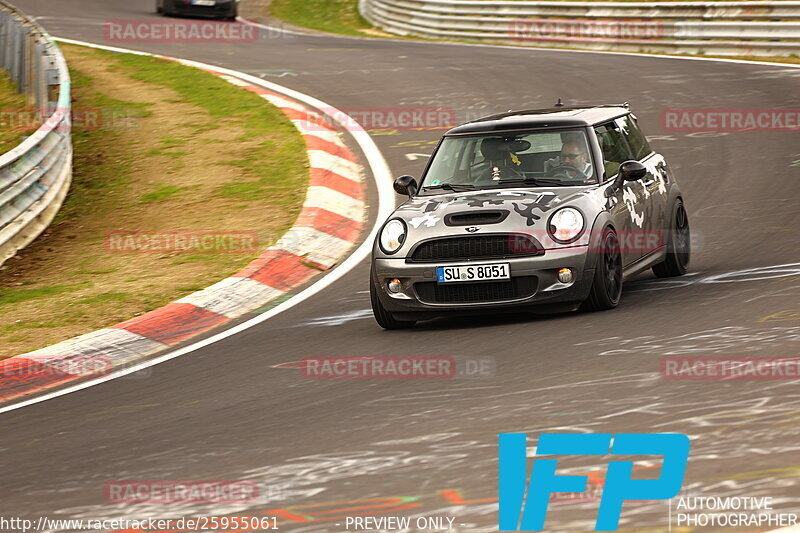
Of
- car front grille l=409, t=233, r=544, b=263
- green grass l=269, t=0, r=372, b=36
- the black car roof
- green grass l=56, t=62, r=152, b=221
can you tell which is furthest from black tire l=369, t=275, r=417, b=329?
green grass l=269, t=0, r=372, b=36

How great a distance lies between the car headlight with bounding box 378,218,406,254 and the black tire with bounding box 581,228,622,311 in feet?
4.36

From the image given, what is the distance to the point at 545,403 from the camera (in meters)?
6.14

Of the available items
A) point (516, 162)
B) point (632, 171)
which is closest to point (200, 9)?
point (516, 162)

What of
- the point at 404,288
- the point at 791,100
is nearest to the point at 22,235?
the point at 404,288

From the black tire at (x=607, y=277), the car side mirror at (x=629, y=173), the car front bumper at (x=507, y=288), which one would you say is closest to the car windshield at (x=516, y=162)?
the car side mirror at (x=629, y=173)

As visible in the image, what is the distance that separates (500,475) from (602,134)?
497 centimetres

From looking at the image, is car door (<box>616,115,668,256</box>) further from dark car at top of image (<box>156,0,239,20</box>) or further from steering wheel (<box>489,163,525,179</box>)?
dark car at top of image (<box>156,0,239,20</box>)

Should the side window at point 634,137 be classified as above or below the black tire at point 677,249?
above

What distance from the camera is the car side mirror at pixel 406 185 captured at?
9.37 m

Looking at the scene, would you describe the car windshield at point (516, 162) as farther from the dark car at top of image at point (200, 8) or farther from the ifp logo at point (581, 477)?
the dark car at top of image at point (200, 8)

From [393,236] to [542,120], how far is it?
1.60 meters

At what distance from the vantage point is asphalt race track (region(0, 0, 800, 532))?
5.00 metres

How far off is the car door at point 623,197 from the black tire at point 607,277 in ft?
0.57

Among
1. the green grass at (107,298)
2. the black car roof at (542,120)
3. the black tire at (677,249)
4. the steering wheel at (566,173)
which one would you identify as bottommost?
the green grass at (107,298)
